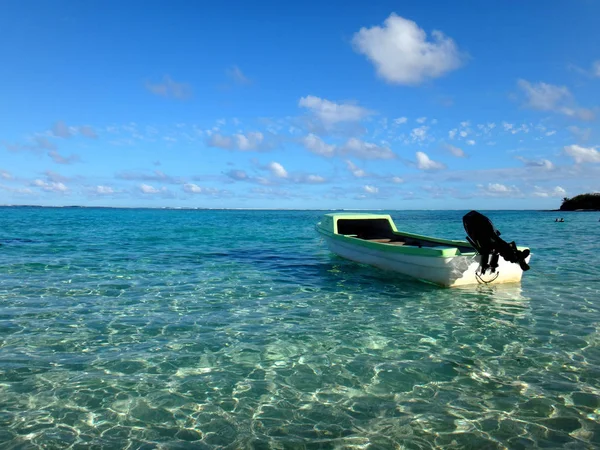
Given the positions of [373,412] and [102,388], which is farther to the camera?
[102,388]

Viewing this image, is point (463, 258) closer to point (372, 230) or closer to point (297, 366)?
point (297, 366)

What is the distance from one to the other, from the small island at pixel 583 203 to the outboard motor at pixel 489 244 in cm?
17617

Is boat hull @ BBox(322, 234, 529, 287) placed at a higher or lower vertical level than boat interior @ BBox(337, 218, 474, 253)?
lower

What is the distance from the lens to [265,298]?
467 inches

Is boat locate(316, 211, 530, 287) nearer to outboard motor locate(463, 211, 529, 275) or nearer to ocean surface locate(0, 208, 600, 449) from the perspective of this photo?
outboard motor locate(463, 211, 529, 275)

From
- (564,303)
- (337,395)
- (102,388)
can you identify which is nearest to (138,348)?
(102,388)

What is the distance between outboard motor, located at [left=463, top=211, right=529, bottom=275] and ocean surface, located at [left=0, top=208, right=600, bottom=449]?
1.05 m

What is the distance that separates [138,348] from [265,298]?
4671 millimetres

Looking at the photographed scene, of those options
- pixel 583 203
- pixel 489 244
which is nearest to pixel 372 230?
pixel 489 244

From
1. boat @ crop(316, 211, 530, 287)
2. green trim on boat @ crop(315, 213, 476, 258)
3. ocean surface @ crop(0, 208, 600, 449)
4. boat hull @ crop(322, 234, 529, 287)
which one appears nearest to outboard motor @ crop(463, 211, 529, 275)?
boat @ crop(316, 211, 530, 287)

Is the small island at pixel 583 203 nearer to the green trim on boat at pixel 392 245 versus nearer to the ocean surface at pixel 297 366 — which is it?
the green trim on boat at pixel 392 245

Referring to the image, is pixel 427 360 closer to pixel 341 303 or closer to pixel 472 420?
pixel 472 420

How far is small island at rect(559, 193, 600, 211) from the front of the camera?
15412cm

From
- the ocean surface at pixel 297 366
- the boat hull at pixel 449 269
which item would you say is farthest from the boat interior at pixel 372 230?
the ocean surface at pixel 297 366
